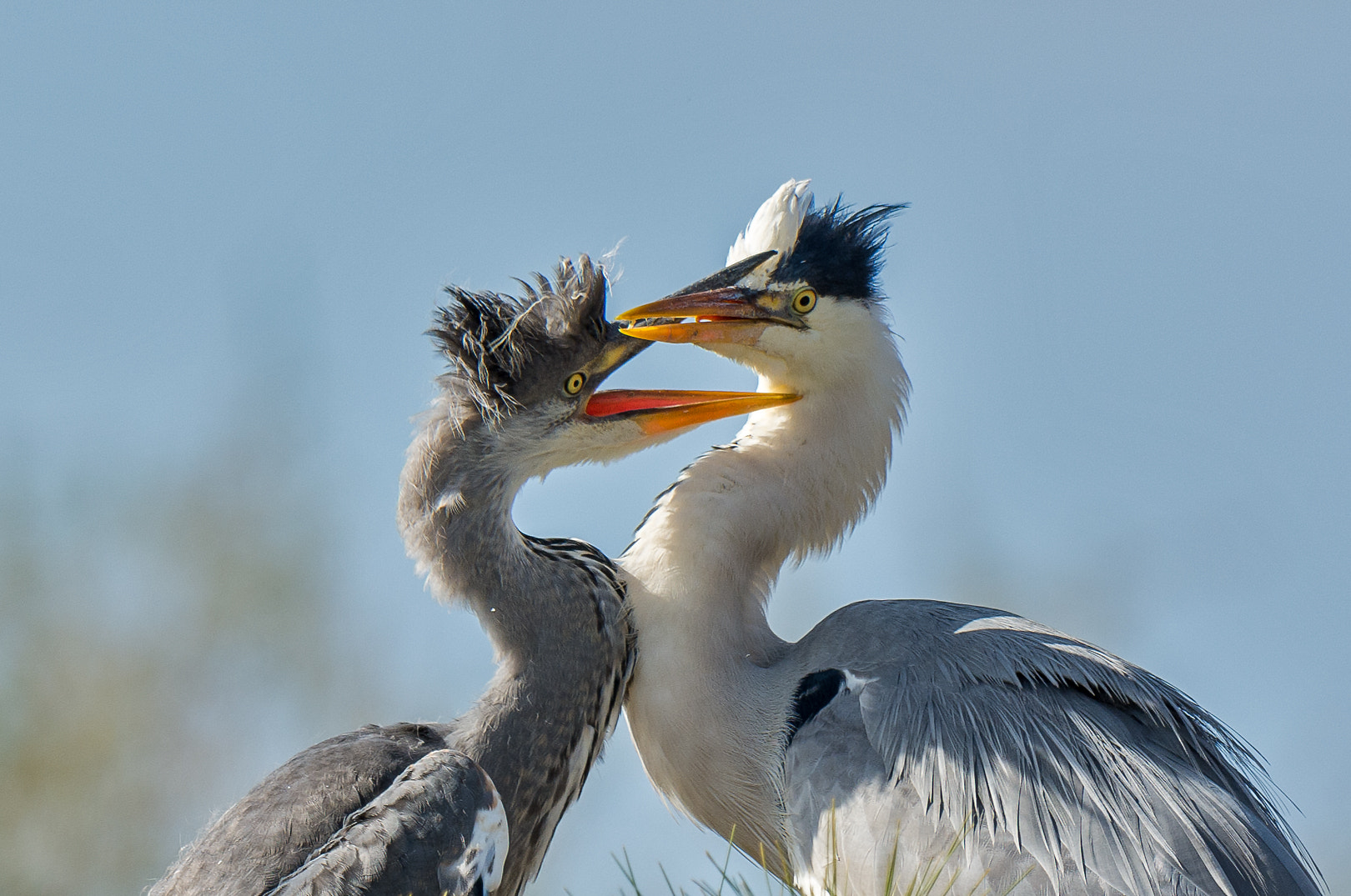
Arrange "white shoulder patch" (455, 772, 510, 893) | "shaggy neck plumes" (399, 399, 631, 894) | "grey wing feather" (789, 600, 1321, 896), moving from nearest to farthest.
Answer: "white shoulder patch" (455, 772, 510, 893) → "grey wing feather" (789, 600, 1321, 896) → "shaggy neck plumes" (399, 399, 631, 894)

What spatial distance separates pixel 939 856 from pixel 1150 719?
799mm

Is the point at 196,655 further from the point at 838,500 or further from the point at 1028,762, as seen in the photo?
the point at 1028,762

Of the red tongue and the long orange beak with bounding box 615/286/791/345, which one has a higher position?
the long orange beak with bounding box 615/286/791/345

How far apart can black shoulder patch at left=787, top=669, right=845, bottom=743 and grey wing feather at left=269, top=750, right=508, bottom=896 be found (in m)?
0.95

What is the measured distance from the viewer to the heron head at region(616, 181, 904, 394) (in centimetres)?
429

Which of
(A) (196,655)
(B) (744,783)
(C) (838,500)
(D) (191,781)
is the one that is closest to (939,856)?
(B) (744,783)

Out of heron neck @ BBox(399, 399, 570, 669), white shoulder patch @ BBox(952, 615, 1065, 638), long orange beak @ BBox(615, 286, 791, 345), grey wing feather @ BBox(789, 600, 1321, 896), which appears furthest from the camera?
A: long orange beak @ BBox(615, 286, 791, 345)

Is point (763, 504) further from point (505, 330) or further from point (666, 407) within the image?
point (505, 330)

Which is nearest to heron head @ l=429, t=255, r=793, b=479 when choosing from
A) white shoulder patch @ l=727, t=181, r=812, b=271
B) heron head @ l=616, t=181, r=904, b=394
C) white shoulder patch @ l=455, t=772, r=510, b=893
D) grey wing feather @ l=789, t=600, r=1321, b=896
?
heron head @ l=616, t=181, r=904, b=394

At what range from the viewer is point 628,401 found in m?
3.97

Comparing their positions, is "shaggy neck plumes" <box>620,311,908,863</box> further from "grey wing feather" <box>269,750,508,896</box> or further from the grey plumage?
"grey wing feather" <box>269,750,508,896</box>

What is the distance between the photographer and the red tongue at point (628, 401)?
3922mm

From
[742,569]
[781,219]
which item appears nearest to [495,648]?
[742,569]

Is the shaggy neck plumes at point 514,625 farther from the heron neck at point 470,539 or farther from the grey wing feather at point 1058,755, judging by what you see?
the grey wing feather at point 1058,755
